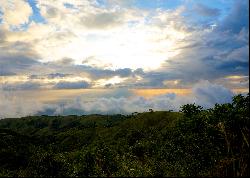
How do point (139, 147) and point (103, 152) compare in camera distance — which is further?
point (139, 147)

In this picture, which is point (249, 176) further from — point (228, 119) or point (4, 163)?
point (4, 163)

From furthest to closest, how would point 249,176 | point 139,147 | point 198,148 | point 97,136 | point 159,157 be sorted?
point 97,136 → point 139,147 → point 159,157 → point 198,148 → point 249,176

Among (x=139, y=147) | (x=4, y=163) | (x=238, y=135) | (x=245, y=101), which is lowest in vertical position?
(x=4, y=163)

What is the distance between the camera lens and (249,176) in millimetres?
24469

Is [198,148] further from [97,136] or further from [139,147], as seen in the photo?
[97,136]

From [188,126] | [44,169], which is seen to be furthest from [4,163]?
[188,126]

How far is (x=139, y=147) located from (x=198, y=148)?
40.5 metres

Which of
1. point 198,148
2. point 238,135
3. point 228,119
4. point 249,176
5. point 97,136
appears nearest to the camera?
point 249,176

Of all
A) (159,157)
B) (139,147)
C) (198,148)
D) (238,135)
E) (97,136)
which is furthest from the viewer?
(97,136)

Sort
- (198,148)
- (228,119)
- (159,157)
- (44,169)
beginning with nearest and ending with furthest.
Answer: (228,119) → (198,148) → (44,169) → (159,157)

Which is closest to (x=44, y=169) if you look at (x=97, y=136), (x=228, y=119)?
(x=228, y=119)

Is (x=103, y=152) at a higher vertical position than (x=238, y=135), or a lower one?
lower

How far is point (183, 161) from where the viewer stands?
33438mm

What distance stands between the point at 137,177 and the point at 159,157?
54.4 ft
